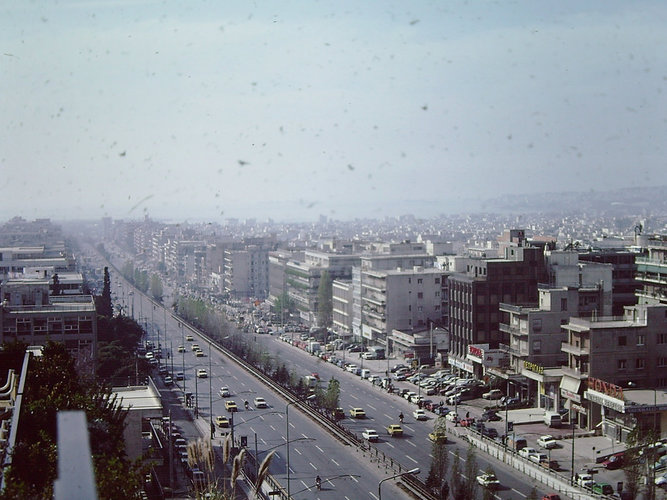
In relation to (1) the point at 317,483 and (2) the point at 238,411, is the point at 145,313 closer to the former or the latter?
(2) the point at 238,411

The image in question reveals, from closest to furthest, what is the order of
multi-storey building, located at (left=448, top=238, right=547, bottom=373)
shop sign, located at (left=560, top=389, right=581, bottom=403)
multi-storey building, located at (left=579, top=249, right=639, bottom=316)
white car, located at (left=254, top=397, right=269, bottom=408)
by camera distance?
shop sign, located at (left=560, top=389, right=581, bottom=403), white car, located at (left=254, top=397, right=269, bottom=408), multi-storey building, located at (left=448, top=238, right=547, bottom=373), multi-storey building, located at (left=579, top=249, right=639, bottom=316)

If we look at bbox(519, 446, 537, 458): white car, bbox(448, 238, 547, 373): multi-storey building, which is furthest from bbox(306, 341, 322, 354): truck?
bbox(519, 446, 537, 458): white car

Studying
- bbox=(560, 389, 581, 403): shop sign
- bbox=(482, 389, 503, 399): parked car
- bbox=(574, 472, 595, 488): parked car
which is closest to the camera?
bbox=(574, 472, 595, 488): parked car

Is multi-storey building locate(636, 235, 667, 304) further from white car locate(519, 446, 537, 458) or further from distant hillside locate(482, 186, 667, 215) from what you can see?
distant hillside locate(482, 186, 667, 215)

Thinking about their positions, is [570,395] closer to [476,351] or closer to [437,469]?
[476,351]

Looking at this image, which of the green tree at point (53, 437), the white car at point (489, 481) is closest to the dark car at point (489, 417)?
the white car at point (489, 481)

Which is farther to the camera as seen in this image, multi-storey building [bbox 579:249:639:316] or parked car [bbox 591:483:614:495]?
multi-storey building [bbox 579:249:639:316]
